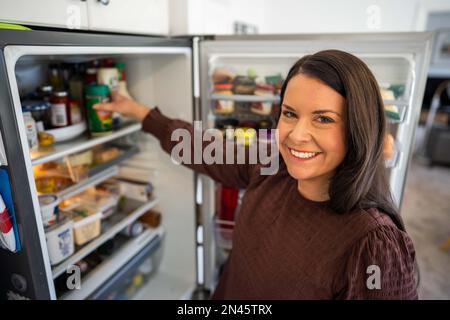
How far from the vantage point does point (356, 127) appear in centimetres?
69

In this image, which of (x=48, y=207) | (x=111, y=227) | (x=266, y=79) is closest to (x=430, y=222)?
(x=266, y=79)

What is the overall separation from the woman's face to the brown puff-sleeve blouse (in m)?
0.13

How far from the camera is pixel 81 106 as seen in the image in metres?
1.16

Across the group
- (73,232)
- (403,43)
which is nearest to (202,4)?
(403,43)

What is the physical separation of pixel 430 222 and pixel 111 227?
2534 mm

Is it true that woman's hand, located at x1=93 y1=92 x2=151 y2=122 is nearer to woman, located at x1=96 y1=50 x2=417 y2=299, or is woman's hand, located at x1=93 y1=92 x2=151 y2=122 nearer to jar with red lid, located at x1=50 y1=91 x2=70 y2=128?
jar with red lid, located at x1=50 y1=91 x2=70 y2=128

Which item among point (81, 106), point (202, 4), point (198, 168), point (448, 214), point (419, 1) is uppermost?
point (419, 1)

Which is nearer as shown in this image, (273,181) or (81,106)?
(273,181)

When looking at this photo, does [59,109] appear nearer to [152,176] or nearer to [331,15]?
[152,176]

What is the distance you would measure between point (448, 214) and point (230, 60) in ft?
8.31

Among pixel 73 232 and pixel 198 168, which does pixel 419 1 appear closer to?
pixel 198 168

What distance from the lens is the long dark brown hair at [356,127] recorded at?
0.69m

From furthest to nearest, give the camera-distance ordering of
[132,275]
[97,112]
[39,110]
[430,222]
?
[430,222] → [132,275] → [97,112] → [39,110]

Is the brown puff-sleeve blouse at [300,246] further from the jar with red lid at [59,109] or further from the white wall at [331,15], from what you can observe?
the white wall at [331,15]
